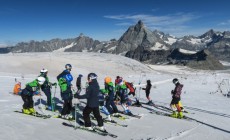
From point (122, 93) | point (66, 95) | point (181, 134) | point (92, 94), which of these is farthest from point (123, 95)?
point (92, 94)

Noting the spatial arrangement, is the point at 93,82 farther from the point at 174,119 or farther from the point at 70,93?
the point at 174,119

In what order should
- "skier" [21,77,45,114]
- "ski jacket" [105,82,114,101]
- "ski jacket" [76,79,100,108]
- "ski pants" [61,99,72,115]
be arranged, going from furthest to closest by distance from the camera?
"ski jacket" [105,82,114,101], "skier" [21,77,45,114], "ski pants" [61,99,72,115], "ski jacket" [76,79,100,108]

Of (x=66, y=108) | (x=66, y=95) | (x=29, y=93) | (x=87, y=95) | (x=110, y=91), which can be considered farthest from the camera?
(x=110, y=91)

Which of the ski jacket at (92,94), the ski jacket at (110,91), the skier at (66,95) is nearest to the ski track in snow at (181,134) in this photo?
the ski jacket at (92,94)

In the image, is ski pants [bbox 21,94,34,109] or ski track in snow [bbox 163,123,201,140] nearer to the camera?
ski track in snow [bbox 163,123,201,140]

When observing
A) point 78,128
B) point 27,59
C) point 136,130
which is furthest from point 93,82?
point 27,59

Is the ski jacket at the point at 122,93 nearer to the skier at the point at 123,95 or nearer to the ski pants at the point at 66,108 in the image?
the skier at the point at 123,95

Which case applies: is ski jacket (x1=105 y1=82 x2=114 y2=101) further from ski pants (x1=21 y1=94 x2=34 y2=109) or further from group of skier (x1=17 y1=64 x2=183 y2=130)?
ski pants (x1=21 y1=94 x2=34 y2=109)

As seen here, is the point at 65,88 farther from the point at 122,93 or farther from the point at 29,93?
the point at 122,93

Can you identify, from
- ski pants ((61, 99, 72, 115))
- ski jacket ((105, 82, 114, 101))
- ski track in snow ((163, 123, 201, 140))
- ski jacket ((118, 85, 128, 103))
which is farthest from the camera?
ski jacket ((118, 85, 128, 103))

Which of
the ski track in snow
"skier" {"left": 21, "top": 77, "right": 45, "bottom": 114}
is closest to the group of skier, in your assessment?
"skier" {"left": 21, "top": 77, "right": 45, "bottom": 114}

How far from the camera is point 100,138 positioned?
11.6 m

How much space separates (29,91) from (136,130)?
546 centimetres

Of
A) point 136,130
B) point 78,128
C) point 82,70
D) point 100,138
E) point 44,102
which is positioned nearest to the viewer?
point 100,138
